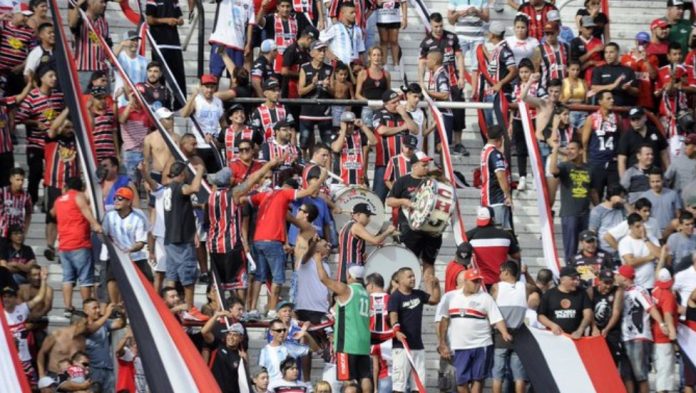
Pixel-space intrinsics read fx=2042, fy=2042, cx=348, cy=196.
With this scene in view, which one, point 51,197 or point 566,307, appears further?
point 51,197

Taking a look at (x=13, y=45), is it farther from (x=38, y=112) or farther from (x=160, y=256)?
(x=160, y=256)

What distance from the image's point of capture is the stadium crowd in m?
19.7

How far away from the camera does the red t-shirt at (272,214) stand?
20516mm

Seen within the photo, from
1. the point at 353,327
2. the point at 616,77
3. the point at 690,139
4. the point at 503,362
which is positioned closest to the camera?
the point at 353,327

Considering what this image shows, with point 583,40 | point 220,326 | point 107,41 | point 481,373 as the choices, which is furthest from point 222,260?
point 583,40

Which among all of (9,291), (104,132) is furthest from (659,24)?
(9,291)

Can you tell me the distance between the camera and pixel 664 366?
20016mm

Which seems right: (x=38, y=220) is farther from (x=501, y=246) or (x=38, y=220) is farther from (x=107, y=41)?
(x=501, y=246)

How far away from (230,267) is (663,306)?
4.30 meters

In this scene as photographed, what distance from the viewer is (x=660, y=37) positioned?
82.2ft

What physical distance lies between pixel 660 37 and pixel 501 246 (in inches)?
211

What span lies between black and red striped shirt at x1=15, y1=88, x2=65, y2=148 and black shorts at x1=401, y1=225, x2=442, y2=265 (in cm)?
408

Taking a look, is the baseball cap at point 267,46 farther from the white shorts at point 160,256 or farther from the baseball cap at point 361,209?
the white shorts at point 160,256

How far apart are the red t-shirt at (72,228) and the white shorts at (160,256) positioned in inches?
29.2
